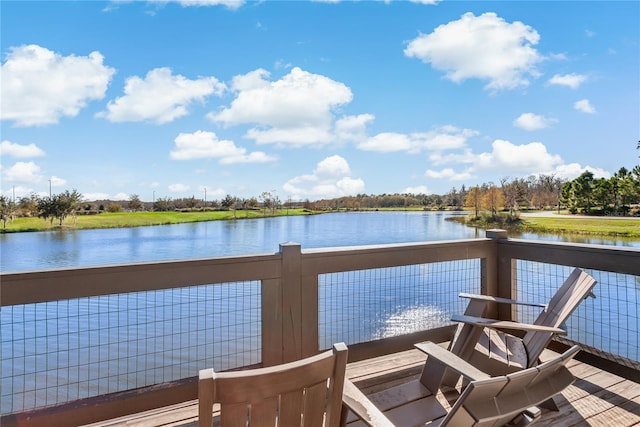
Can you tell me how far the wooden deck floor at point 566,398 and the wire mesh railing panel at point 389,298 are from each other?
0.24 meters

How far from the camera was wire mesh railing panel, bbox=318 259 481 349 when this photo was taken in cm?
303

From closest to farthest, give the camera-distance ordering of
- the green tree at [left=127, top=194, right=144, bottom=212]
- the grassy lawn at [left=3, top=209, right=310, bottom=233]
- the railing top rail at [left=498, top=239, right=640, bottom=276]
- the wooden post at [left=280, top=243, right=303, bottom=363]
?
the wooden post at [left=280, top=243, right=303, bottom=363], the railing top rail at [left=498, top=239, right=640, bottom=276], the grassy lawn at [left=3, top=209, right=310, bottom=233], the green tree at [left=127, top=194, right=144, bottom=212]

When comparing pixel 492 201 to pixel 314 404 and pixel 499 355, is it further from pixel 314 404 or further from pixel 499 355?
pixel 314 404

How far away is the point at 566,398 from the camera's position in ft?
8.44

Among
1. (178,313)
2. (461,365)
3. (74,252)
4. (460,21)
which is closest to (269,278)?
(178,313)

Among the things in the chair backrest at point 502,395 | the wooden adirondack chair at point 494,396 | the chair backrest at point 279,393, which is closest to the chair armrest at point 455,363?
the wooden adirondack chair at point 494,396

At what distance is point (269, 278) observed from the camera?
253cm

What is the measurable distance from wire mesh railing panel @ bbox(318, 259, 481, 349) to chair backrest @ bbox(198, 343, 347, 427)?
155 cm

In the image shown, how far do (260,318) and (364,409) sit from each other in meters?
1.33

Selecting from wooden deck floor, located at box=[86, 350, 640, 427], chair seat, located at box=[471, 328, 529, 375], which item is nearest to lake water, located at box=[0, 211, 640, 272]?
wooden deck floor, located at box=[86, 350, 640, 427]

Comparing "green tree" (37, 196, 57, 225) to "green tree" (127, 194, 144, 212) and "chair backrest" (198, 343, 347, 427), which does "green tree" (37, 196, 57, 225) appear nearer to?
"green tree" (127, 194, 144, 212)

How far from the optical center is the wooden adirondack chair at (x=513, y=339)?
2.29 metres

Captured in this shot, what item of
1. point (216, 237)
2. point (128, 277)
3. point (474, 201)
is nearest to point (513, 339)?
point (128, 277)

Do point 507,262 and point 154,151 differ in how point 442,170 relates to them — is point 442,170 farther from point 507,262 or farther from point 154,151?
point 507,262
